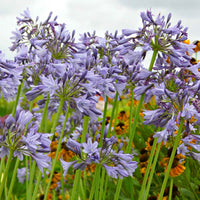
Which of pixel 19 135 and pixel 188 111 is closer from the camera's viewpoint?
pixel 19 135

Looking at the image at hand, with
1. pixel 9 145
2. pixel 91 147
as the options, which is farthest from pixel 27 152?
pixel 91 147

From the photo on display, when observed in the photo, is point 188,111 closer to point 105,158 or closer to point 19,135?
point 105,158

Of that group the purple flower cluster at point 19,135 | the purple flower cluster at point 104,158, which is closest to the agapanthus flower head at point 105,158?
the purple flower cluster at point 104,158

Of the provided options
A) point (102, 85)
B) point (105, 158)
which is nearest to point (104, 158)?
point (105, 158)

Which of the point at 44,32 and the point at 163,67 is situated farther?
the point at 44,32

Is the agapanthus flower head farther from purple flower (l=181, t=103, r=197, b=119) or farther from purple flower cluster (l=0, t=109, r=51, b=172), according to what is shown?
purple flower (l=181, t=103, r=197, b=119)

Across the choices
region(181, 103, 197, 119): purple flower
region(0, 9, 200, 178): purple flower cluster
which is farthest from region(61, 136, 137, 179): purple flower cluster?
region(181, 103, 197, 119): purple flower

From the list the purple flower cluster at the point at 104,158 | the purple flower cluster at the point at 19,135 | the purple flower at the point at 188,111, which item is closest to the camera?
the purple flower cluster at the point at 19,135

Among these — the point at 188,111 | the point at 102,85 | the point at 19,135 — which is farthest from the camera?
the point at 102,85

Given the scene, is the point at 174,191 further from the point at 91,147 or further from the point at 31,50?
the point at 31,50

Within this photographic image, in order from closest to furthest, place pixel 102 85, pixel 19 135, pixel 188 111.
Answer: pixel 19 135 → pixel 188 111 → pixel 102 85

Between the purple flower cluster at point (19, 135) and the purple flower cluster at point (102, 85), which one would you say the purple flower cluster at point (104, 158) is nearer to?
the purple flower cluster at point (102, 85)
